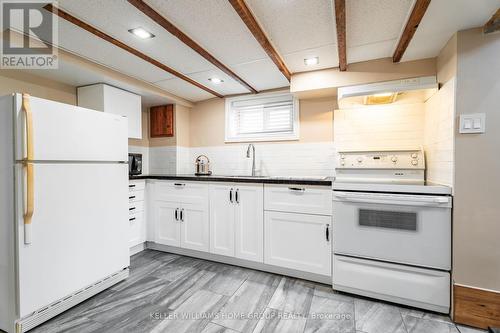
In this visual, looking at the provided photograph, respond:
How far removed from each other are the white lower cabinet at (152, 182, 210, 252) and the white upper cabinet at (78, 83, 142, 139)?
96 centimetres

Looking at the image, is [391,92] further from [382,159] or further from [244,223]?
[244,223]

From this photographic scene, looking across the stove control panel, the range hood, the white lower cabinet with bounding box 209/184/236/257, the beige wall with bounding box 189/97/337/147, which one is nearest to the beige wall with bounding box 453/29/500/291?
the range hood

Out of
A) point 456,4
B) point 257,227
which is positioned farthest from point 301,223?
point 456,4

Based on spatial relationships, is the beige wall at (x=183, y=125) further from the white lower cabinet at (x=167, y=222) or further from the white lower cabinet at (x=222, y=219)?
the white lower cabinet at (x=222, y=219)

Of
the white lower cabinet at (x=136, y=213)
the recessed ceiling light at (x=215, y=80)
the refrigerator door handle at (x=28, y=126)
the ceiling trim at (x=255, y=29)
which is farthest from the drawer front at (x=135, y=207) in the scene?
the ceiling trim at (x=255, y=29)

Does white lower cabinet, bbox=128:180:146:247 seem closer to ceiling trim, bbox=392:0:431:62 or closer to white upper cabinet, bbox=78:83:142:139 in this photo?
white upper cabinet, bbox=78:83:142:139

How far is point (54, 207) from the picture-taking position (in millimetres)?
1625

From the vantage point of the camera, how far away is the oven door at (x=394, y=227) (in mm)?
1637

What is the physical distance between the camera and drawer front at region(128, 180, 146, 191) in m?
2.69

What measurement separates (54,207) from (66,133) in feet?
1.79

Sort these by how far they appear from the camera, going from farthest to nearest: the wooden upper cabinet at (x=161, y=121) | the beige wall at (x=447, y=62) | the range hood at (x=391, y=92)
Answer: the wooden upper cabinet at (x=161, y=121) < the range hood at (x=391, y=92) < the beige wall at (x=447, y=62)

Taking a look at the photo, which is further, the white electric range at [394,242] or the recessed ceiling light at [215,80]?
the recessed ceiling light at [215,80]

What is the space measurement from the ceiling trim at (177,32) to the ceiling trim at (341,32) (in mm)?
1095

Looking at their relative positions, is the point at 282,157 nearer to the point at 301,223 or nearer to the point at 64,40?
the point at 301,223
